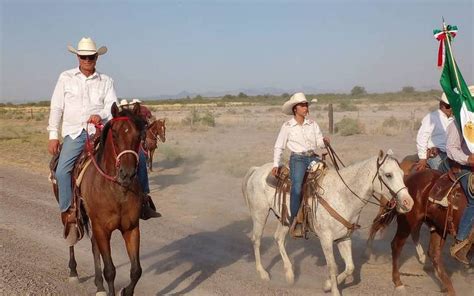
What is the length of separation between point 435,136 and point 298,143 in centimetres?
266

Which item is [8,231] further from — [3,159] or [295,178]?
[3,159]

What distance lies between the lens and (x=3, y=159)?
23.9m

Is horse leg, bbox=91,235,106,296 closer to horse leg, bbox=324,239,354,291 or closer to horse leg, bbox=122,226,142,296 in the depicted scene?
horse leg, bbox=122,226,142,296

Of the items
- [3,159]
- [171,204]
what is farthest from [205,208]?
[3,159]

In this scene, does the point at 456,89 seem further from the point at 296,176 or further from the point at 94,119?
the point at 94,119

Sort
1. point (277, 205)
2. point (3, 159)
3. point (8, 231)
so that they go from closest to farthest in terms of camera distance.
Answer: point (277, 205), point (8, 231), point (3, 159)

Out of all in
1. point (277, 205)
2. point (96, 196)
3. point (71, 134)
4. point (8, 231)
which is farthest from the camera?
point (8, 231)

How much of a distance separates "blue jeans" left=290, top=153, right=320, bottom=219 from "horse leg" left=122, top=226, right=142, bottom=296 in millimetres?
2373

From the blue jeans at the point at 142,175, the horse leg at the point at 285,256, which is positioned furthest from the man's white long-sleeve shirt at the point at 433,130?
the blue jeans at the point at 142,175

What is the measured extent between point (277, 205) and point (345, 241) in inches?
53.2


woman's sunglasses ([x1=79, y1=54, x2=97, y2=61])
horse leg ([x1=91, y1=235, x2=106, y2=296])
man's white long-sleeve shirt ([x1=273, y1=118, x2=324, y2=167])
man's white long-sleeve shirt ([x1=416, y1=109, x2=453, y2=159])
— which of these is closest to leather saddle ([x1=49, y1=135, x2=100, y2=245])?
horse leg ([x1=91, y1=235, x2=106, y2=296])

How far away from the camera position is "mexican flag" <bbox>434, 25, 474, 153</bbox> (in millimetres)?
7094

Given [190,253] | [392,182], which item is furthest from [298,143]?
[190,253]

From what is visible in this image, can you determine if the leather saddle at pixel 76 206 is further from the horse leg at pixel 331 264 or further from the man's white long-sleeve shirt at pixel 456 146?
the man's white long-sleeve shirt at pixel 456 146
